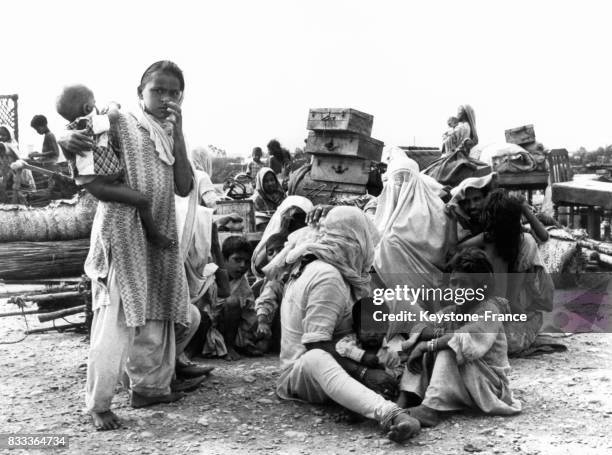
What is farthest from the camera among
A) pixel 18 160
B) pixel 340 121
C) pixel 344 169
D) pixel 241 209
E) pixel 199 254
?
pixel 18 160

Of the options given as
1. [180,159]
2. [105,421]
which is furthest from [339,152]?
[105,421]

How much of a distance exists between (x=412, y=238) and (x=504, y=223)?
0.77 metres

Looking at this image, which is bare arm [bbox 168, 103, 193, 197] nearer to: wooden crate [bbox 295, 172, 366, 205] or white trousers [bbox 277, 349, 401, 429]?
white trousers [bbox 277, 349, 401, 429]

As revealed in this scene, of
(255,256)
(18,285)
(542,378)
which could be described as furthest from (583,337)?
(18,285)

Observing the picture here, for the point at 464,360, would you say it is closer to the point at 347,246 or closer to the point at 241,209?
the point at 347,246

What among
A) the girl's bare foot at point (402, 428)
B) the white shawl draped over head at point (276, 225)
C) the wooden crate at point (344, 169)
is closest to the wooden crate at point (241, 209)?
the wooden crate at point (344, 169)

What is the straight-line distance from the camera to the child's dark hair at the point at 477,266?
146 inches

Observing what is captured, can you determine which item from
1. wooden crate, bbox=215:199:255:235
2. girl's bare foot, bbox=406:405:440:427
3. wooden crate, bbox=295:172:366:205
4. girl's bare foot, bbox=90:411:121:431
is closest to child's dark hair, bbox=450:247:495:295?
girl's bare foot, bbox=406:405:440:427

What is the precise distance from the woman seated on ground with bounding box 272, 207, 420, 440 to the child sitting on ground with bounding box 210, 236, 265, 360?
3.66 feet

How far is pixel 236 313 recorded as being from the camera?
16.7 ft

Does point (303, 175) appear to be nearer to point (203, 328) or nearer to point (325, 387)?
point (203, 328)

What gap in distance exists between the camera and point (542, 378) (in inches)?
171

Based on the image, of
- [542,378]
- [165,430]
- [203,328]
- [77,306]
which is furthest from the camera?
[77,306]

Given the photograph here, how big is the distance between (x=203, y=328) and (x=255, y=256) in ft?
2.59
